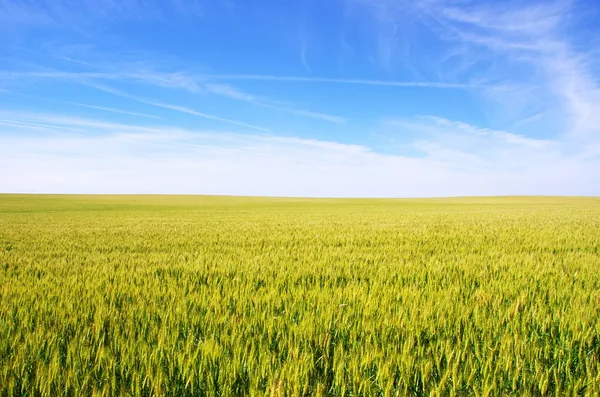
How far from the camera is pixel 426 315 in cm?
316

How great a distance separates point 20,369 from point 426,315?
3172mm

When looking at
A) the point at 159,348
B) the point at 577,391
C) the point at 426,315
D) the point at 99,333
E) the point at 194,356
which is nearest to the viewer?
the point at 577,391

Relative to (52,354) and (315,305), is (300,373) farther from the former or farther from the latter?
(52,354)

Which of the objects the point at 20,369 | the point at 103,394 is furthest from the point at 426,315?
the point at 20,369

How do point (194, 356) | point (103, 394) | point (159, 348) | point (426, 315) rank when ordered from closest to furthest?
point (103, 394) → point (194, 356) → point (159, 348) → point (426, 315)

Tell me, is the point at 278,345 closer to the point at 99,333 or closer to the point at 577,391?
the point at 99,333

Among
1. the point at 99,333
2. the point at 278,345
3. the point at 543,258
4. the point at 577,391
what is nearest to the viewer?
the point at 577,391

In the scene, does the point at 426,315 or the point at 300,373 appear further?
the point at 426,315

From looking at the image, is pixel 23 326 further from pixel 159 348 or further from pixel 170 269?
pixel 170 269

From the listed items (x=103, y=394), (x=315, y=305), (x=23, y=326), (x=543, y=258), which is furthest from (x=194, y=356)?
(x=543, y=258)

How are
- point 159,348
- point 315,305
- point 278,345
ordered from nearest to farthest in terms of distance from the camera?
point 159,348 < point 278,345 < point 315,305

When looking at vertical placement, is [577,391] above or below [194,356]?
below

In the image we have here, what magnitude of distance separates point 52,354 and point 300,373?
1.87 m

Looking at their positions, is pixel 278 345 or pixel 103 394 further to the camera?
→ pixel 278 345
